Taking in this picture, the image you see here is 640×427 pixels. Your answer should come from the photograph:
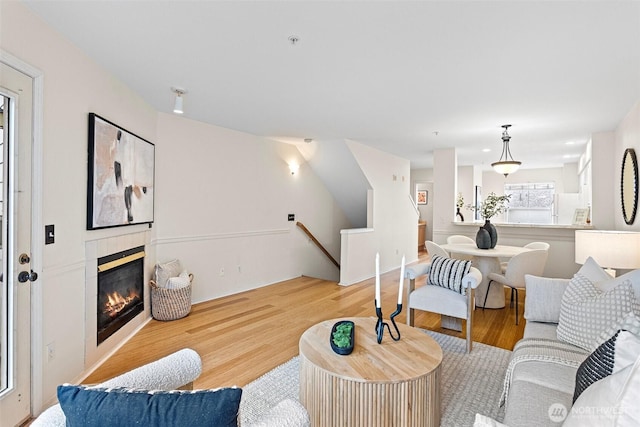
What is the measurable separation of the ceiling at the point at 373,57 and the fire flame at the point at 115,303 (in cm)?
194

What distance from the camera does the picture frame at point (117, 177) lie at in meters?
2.50

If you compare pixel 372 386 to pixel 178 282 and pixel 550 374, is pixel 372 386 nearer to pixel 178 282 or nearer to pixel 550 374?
pixel 550 374

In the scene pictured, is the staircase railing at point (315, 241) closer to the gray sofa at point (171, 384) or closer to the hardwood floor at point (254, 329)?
the hardwood floor at point (254, 329)

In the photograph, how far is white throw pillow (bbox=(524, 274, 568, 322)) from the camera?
2262mm

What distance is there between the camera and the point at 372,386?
1.54m

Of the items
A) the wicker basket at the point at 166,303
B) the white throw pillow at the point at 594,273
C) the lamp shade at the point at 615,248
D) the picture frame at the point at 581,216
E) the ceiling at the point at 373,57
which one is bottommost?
the wicker basket at the point at 166,303

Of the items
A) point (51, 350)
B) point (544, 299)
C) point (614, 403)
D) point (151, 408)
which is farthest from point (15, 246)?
point (544, 299)

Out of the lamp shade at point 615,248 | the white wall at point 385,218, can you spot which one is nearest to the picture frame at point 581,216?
the lamp shade at point 615,248

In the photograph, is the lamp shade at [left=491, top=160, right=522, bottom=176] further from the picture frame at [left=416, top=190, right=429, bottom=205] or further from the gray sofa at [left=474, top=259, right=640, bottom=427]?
the picture frame at [left=416, top=190, right=429, bottom=205]

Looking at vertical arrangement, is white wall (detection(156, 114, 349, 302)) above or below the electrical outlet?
above

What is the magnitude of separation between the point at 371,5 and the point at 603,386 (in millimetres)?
1846

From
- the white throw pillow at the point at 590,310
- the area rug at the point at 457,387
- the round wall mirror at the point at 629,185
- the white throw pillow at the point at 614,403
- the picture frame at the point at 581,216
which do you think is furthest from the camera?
the picture frame at the point at 581,216

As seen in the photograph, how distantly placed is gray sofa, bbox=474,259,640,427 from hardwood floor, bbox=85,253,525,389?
3.12ft

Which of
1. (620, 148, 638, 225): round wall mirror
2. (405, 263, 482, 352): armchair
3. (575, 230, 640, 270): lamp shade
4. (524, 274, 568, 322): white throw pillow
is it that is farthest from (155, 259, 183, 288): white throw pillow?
(620, 148, 638, 225): round wall mirror
